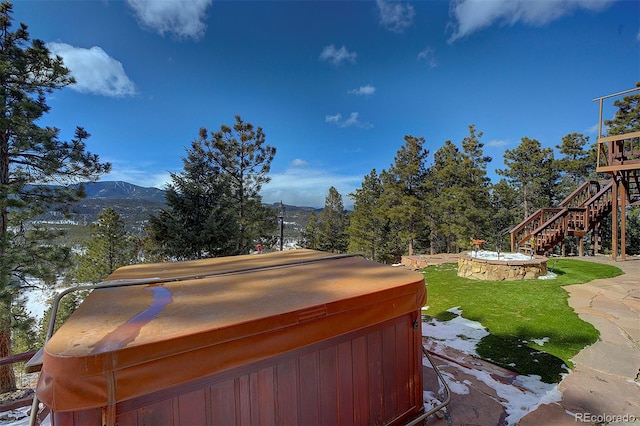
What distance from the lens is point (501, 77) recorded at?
10.3 meters

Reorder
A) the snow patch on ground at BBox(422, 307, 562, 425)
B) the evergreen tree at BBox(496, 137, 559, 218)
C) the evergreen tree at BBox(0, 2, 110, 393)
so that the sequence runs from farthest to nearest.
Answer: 1. the evergreen tree at BBox(496, 137, 559, 218)
2. the evergreen tree at BBox(0, 2, 110, 393)
3. the snow patch on ground at BBox(422, 307, 562, 425)

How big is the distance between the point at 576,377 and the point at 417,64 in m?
11.1

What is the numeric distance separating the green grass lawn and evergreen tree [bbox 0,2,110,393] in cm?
822

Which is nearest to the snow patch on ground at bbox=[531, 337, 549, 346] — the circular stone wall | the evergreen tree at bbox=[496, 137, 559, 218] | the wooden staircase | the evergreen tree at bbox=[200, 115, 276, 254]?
the circular stone wall

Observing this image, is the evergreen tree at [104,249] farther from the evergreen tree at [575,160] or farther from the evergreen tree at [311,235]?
Result: the evergreen tree at [575,160]

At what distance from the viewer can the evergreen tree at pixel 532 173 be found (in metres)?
16.7

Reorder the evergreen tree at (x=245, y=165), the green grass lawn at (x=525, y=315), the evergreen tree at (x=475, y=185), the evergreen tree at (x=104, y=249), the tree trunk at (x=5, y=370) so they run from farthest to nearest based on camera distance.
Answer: the evergreen tree at (x=475, y=185)
the evergreen tree at (x=104, y=249)
the evergreen tree at (x=245, y=165)
the tree trunk at (x=5, y=370)
the green grass lawn at (x=525, y=315)

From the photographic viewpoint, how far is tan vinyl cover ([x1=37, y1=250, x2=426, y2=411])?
99cm

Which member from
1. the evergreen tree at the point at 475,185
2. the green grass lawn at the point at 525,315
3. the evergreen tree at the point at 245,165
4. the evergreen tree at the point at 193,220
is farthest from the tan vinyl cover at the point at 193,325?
the evergreen tree at the point at 475,185

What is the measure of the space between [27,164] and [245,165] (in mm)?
6912

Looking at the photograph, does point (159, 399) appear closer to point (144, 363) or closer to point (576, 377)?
point (144, 363)

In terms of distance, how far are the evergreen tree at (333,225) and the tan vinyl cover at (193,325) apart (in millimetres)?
25775
